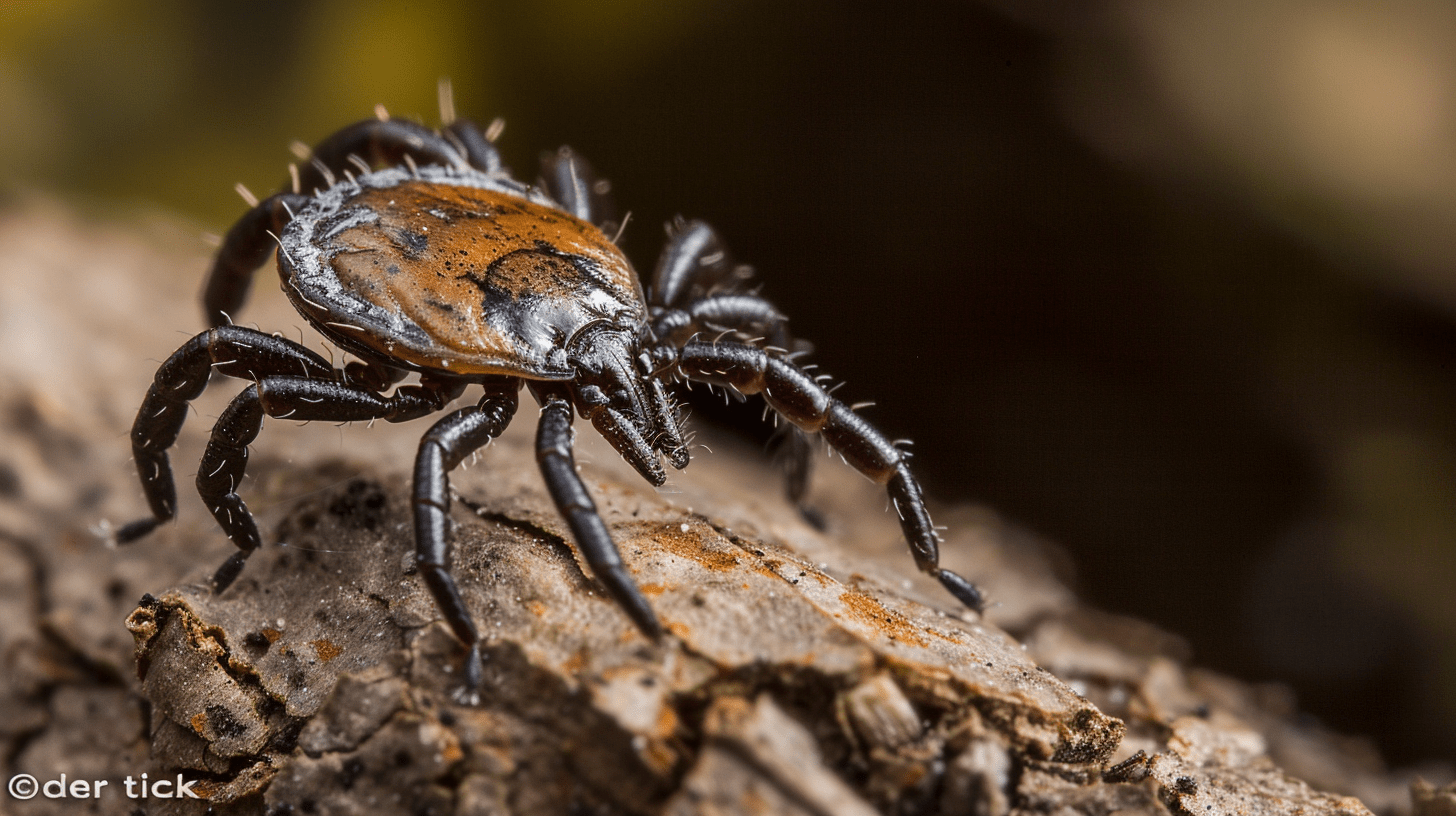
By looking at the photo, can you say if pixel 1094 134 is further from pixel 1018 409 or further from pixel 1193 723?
pixel 1193 723

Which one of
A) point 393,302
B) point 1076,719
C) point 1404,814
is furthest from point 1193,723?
point 393,302

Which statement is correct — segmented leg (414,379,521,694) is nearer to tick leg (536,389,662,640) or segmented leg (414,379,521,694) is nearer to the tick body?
the tick body

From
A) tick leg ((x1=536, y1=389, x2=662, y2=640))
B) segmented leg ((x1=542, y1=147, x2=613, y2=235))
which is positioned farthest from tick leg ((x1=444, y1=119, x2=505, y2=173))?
tick leg ((x1=536, y1=389, x2=662, y2=640))

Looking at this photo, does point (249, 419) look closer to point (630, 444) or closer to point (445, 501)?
point (445, 501)

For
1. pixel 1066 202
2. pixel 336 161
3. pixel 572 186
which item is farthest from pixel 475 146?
pixel 1066 202

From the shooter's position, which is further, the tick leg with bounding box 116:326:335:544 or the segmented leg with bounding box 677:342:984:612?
the segmented leg with bounding box 677:342:984:612
